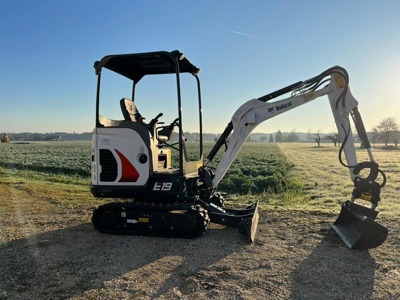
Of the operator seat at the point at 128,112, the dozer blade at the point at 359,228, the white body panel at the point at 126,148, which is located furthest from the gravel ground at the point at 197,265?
the operator seat at the point at 128,112

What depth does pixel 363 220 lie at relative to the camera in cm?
607

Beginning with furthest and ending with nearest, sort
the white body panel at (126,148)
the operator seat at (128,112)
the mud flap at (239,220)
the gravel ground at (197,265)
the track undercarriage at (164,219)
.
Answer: the operator seat at (128,112)
the white body panel at (126,148)
the track undercarriage at (164,219)
the mud flap at (239,220)
the gravel ground at (197,265)

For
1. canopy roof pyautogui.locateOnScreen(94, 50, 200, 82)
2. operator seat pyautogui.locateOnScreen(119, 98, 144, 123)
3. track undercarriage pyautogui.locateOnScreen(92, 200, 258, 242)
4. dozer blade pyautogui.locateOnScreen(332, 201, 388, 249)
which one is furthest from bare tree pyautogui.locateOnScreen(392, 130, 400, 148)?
operator seat pyautogui.locateOnScreen(119, 98, 144, 123)

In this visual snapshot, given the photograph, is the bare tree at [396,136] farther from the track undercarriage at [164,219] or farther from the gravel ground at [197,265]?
the track undercarriage at [164,219]

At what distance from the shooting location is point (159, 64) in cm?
781

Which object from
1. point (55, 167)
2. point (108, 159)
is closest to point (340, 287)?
point (108, 159)

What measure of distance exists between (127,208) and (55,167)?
16.4 metres

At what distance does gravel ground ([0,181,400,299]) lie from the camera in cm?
449

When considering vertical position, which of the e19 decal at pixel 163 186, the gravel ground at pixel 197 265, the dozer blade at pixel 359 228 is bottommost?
the gravel ground at pixel 197 265

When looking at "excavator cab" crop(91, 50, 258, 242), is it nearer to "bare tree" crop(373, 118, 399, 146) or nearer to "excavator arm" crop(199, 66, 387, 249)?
"excavator arm" crop(199, 66, 387, 249)

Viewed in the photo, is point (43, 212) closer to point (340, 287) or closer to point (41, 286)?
point (41, 286)

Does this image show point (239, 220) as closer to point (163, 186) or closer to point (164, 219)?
point (164, 219)

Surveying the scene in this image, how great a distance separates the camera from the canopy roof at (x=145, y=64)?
6.60 meters

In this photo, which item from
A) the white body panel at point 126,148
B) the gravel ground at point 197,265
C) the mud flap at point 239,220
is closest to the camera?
the gravel ground at point 197,265
